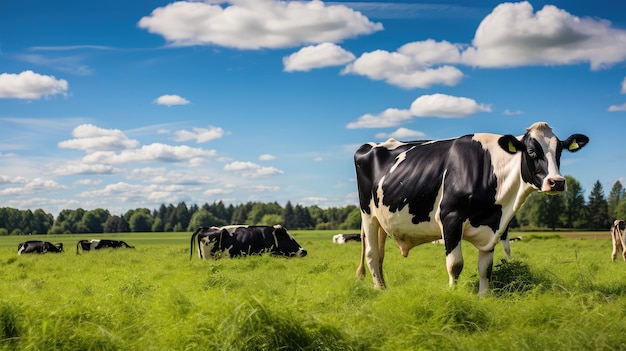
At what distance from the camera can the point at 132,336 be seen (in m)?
6.24

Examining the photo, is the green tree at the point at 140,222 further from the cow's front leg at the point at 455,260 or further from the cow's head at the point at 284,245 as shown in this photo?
the cow's front leg at the point at 455,260

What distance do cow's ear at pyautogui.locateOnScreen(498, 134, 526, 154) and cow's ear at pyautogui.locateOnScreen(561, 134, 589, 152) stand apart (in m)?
0.80

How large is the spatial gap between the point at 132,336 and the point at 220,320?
4.41 ft

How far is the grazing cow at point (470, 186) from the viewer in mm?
8250

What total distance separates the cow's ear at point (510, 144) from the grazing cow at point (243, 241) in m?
14.3

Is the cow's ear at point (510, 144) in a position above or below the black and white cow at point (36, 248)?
above

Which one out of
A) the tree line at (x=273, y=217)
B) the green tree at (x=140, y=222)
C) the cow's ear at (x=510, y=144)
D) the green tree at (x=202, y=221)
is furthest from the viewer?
the green tree at (x=140, y=222)

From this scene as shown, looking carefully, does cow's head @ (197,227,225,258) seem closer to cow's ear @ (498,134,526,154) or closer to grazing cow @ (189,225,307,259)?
grazing cow @ (189,225,307,259)

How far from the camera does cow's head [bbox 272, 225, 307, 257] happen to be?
22.6m

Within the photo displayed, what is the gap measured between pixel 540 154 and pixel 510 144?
0.46m

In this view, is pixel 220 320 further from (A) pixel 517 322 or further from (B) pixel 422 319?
(A) pixel 517 322

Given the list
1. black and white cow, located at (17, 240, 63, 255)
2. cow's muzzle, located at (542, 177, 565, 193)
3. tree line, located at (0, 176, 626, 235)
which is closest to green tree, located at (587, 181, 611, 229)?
tree line, located at (0, 176, 626, 235)

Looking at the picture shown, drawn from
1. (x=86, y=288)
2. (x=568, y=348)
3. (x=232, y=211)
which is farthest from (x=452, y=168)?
(x=232, y=211)

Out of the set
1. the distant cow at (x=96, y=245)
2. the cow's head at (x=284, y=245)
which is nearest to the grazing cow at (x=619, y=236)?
the cow's head at (x=284, y=245)
